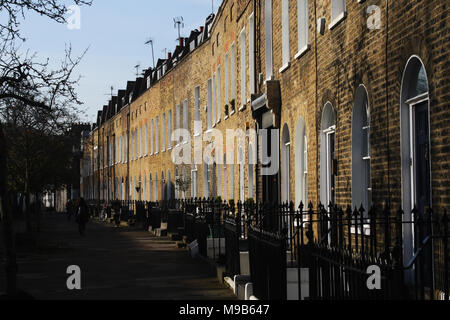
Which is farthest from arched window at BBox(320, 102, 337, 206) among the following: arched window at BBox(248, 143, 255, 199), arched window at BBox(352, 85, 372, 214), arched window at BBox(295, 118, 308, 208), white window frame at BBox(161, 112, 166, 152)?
white window frame at BBox(161, 112, 166, 152)

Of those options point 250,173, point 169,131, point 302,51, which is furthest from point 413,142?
point 169,131

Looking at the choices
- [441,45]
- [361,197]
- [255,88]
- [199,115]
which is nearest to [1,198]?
[361,197]

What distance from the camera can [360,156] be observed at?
12.2 meters

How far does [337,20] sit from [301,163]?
4.56 meters

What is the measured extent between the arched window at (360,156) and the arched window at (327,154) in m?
1.73

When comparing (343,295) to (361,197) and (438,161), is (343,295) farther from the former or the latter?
(361,197)

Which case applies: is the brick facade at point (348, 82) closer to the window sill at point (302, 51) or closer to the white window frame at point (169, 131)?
the window sill at point (302, 51)

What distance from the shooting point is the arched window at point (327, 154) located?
14.1 m

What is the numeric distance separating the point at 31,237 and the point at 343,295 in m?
17.5

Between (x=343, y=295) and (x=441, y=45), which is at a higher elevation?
(x=441, y=45)

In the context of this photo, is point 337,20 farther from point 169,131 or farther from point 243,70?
point 169,131

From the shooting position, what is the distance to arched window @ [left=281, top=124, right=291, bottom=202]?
17.9 m

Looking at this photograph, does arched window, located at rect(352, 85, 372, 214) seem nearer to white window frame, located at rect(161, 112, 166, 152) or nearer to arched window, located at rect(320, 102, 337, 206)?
arched window, located at rect(320, 102, 337, 206)

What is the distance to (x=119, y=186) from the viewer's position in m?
60.8
